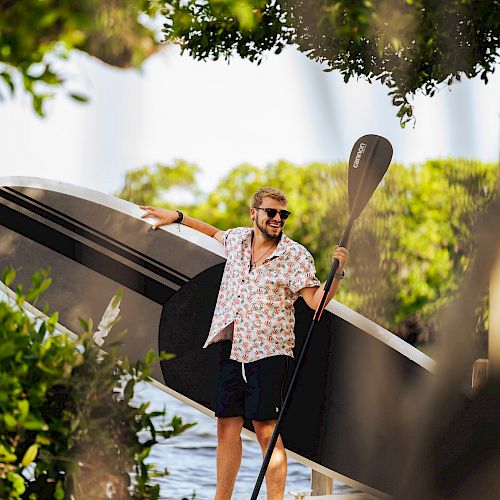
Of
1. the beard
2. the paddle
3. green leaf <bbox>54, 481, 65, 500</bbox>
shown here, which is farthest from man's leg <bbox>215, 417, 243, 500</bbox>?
green leaf <bbox>54, 481, 65, 500</bbox>

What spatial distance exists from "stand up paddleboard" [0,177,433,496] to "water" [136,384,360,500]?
618 mm

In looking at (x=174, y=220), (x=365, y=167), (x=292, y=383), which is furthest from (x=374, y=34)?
(x=174, y=220)

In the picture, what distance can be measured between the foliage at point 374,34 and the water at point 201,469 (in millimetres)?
1777

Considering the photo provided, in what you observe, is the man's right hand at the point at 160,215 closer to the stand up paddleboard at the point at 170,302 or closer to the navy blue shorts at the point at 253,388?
the stand up paddleboard at the point at 170,302

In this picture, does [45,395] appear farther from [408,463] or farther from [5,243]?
[5,243]

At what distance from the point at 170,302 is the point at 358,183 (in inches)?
40.1

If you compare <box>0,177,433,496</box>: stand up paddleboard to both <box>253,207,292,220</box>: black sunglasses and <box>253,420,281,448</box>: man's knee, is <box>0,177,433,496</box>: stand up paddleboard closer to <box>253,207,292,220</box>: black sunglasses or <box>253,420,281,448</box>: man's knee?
<box>253,420,281,448</box>: man's knee

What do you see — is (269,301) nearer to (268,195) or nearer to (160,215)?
(268,195)

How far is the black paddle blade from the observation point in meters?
2.89

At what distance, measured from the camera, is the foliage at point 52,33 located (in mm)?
1854

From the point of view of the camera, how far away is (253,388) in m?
3.00

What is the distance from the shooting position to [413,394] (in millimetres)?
2926

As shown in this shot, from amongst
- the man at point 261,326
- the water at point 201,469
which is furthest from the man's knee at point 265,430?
the water at point 201,469

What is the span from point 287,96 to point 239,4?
0.74m
